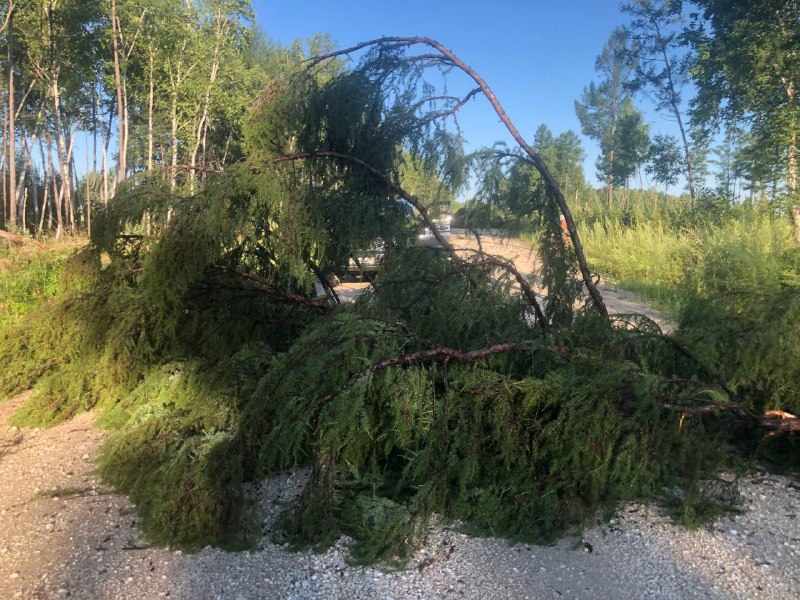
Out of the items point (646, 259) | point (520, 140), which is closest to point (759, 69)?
point (646, 259)

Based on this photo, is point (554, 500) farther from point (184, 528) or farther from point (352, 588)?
point (184, 528)

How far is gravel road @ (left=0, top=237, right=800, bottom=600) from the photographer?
210cm

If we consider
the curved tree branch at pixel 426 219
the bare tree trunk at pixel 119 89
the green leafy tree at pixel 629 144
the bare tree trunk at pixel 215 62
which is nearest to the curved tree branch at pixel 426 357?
the curved tree branch at pixel 426 219

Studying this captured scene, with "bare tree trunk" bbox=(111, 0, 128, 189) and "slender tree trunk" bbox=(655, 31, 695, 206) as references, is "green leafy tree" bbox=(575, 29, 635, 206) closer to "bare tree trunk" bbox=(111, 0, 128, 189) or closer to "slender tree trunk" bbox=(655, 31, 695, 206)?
"slender tree trunk" bbox=(655, 31, 695, 206)

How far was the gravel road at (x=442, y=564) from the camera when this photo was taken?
2.10 metres

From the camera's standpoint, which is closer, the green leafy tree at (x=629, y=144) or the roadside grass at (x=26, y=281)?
the roadside grass at (x=26, y=281)

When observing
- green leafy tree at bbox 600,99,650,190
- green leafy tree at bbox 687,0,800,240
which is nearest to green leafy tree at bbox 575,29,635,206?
green leafy tree at bbox 600,99,650,190

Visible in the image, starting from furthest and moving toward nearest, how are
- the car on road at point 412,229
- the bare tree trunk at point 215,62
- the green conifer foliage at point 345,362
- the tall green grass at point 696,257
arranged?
the bare tree trunk at point 215,62 < the tall green grass at point 696,257 < the car on road at point 412,229 < the green conifer foliage at point 345,362

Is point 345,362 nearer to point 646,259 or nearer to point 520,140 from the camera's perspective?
point 520,140

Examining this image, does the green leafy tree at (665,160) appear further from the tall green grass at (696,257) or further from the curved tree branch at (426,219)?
the curved tree branch at (426,219)

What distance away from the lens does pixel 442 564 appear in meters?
2.27

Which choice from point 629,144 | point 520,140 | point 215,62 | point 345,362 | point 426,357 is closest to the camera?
point 345,362

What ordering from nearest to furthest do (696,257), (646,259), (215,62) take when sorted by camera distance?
1. (696,257)
2. (646,259)
3. (215,62)

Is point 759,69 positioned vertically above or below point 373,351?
above
